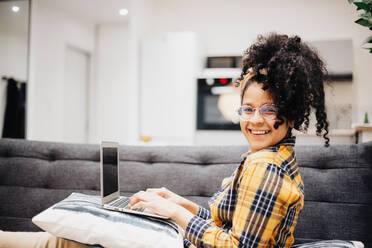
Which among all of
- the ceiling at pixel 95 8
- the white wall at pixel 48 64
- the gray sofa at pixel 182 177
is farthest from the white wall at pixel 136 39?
the gray sofa at pixel 182 177

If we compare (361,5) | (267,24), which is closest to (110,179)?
(361,5)

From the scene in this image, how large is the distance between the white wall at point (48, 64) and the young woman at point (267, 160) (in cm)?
363

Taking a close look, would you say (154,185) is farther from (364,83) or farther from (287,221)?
(364,83)

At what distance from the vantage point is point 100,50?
17.4 ft

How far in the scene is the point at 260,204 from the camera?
83 centimetres

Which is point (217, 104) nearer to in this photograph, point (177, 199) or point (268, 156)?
point (177, 199)

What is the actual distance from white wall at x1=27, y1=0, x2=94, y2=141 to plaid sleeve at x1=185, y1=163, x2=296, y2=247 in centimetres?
396

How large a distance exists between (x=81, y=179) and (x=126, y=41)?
4043 millimetres

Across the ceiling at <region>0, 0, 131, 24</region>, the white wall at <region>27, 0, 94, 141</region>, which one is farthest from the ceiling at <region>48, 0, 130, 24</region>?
the white wall at <region>27, 0, 94, 141</region>

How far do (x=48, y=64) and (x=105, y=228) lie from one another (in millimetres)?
4240

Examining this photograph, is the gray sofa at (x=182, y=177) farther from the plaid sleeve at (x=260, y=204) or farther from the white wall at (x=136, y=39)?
the white wall at (x=136, y=39)

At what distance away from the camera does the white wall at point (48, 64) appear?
4230 mm

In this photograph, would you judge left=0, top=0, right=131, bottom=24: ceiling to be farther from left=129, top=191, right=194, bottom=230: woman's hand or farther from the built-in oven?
left=129, top=191, right=194, bottom=230: woman's hand

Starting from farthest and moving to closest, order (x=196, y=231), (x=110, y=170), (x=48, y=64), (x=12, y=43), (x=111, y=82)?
(x=111, y=82), (x=48, y=64), (x=12, y=43), (x=110, y=170), (x=196, y=231)
